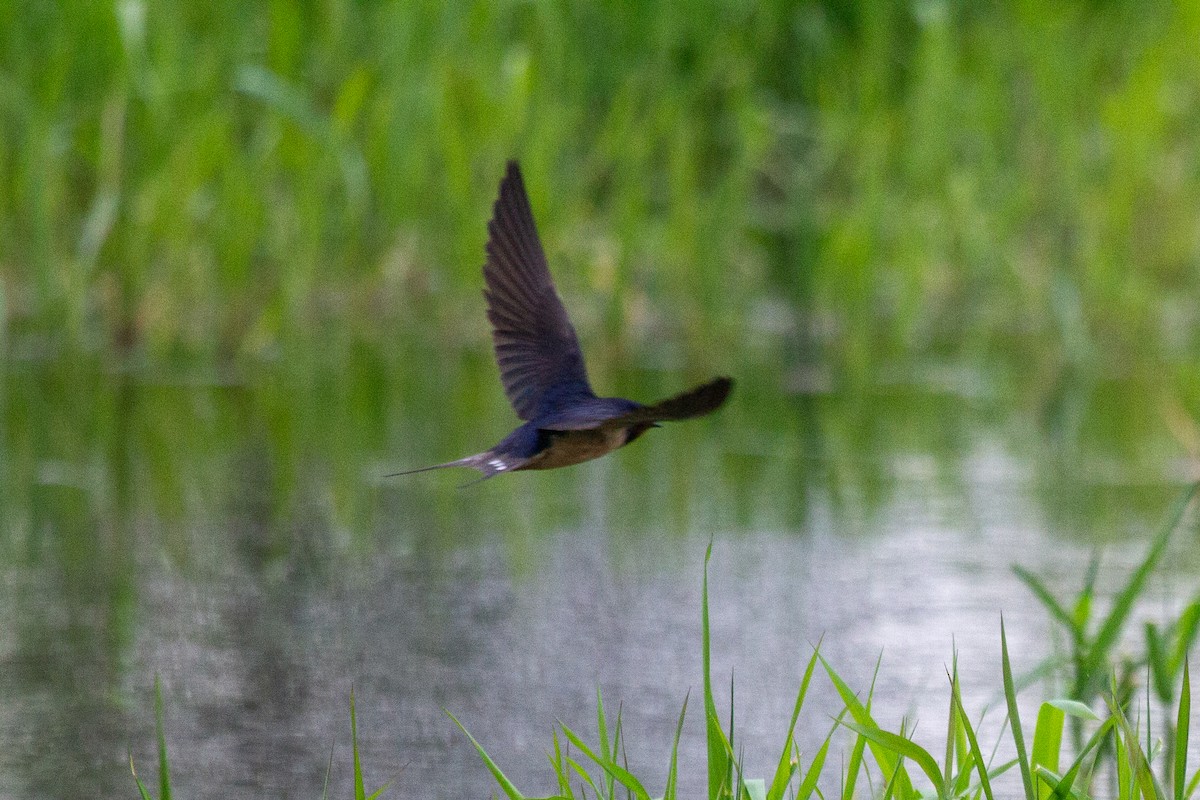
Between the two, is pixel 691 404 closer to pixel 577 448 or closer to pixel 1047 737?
pixel 577 448

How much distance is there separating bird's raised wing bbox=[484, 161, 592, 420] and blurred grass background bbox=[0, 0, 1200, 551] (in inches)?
80.6

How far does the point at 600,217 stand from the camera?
587 cm

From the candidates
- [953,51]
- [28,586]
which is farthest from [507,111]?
[28,586]

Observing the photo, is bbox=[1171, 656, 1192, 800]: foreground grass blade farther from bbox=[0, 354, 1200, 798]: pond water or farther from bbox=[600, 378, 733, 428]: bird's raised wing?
bbox=[600, 378, 733, 428]: bird's raised wing

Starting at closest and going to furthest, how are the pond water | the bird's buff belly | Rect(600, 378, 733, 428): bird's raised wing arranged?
Rect(600, 378, 733, 428): bird's raised wing → the bird's buff belly → the pond water

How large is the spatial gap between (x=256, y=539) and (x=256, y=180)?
5.56 ft

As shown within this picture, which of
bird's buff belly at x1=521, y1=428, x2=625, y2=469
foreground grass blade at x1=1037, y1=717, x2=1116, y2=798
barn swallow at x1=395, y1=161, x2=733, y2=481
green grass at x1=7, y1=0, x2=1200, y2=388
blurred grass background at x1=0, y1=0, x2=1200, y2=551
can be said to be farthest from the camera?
green grass at x1=7, y1=0, x2=1200, y2=388

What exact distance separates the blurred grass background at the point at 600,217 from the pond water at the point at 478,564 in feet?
0.15

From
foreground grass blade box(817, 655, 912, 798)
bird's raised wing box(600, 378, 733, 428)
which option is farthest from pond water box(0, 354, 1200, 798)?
bird's raised wing box(600, 378, 733, 428)

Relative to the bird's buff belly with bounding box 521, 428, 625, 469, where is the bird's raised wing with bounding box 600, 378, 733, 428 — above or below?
above

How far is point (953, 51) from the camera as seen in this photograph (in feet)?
19.2

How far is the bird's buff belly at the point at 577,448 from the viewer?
162cm

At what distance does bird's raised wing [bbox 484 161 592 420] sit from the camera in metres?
2.01

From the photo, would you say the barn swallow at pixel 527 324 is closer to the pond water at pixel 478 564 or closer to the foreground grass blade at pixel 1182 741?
the pond water at pixel 478 564
